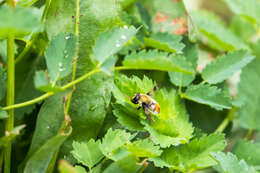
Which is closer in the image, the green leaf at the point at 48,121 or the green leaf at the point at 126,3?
the green leaf at the point at 48,121

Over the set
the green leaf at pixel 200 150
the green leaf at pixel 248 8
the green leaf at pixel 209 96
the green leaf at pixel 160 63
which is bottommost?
the green leaf at pixel 200 150

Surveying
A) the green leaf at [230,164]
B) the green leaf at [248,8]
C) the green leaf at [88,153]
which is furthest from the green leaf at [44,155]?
the green leaf at [248,8]

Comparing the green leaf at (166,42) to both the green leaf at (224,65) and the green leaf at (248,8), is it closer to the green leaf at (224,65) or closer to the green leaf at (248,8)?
the green leaf at (224,65)

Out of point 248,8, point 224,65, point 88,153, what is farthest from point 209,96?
point 248,8

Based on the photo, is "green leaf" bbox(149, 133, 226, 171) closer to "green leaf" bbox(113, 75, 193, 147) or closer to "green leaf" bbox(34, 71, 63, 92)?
"green leaf" bbox(113, 75, 193, 147)

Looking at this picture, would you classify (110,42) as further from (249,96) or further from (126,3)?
(249,96)

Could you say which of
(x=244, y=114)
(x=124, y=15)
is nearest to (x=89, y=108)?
(x=124, y=15)
